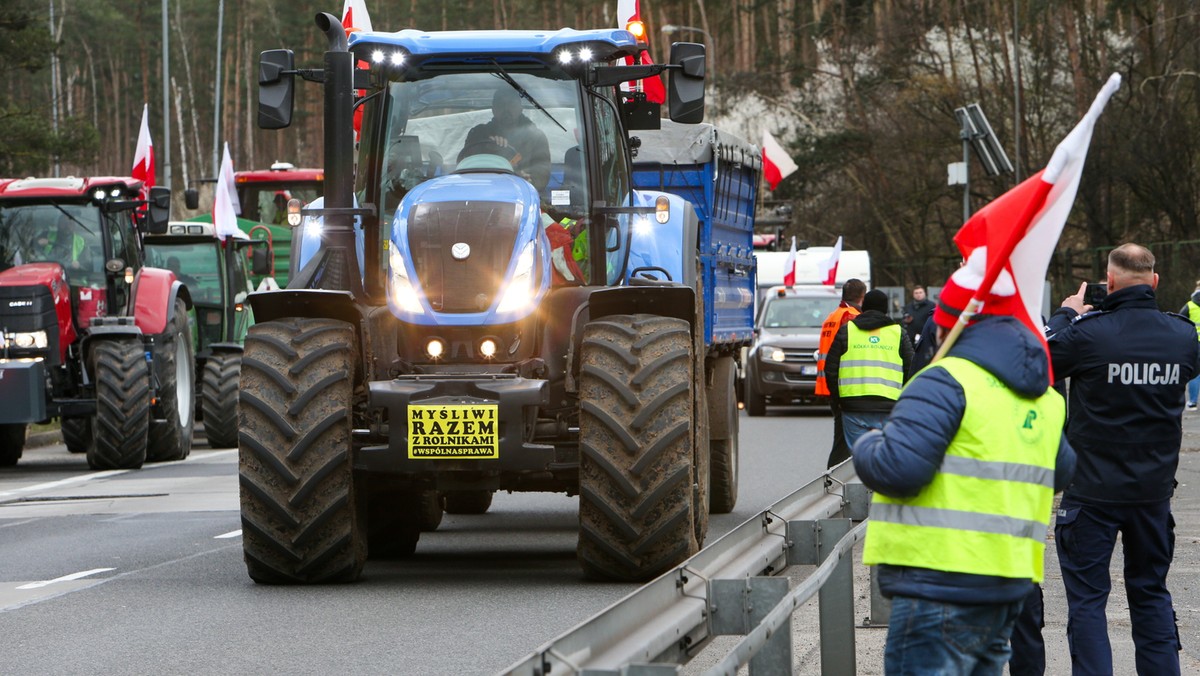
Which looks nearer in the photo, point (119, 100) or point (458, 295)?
point (458, 295)

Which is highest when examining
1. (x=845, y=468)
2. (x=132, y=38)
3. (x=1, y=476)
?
(x=132, y=38)

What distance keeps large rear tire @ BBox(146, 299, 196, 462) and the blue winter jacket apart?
16571 millimetres

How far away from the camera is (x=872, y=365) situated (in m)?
14.1

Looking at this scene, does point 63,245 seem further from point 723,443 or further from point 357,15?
point 723,443

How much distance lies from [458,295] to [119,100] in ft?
295

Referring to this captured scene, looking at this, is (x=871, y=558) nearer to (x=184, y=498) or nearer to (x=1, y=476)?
(x=184, y=498)

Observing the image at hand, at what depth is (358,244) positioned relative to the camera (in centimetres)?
1131

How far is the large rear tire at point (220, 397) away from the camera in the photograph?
927 inches

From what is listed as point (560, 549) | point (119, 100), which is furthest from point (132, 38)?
point (560, 549)

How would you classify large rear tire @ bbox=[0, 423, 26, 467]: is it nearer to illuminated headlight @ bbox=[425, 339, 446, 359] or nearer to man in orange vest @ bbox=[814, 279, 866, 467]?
man in orange vest @ bbox=[814, 279, 866, 467]

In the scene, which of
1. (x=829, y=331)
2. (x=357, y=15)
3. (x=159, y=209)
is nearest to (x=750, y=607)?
(x=829, y=331)

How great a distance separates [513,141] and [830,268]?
872 inches

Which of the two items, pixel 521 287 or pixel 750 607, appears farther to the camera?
pixel 521 287

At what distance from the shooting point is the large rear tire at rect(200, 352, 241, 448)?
23.5 metres
